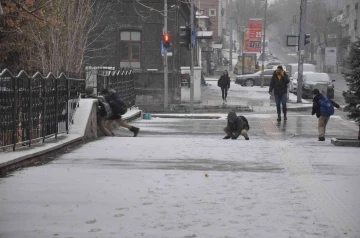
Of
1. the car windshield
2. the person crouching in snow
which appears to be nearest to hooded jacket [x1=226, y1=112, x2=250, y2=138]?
the person crouching in snow

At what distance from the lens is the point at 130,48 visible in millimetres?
45406

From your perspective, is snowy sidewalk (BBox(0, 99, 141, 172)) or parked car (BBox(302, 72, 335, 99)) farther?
parked car (BBox(302, 72, 335, 99))

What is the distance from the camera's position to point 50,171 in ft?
35.7

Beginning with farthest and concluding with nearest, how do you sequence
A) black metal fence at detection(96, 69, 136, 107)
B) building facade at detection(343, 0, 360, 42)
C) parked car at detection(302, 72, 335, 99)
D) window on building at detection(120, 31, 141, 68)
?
building facade at detection(343, 0, 360, 42) → parked car at detection(302, 72, 335, 99) → window on building at detection(120, 31, 141, 68) → black metal fence at detection(96, 69, 136, 107)

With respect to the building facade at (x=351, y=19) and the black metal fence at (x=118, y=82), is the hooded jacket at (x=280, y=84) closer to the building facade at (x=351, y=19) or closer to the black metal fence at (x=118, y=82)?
the black metal fence at (x=118, y=82)

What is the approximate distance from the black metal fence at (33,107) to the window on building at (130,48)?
2762 centimetres

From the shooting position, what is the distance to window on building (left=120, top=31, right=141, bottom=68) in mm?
45156

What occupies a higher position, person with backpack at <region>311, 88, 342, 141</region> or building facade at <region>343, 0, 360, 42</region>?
building facade at <region>343, 0, 360, 42</region>

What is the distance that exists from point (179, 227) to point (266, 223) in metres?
0.80

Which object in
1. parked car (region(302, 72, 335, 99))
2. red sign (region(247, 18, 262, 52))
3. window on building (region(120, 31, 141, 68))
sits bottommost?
parked car (region(302, 72, 335, 99))

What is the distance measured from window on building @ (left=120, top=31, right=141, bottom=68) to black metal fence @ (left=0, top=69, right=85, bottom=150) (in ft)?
90.6

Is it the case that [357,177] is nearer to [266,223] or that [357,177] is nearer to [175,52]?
[266,223]

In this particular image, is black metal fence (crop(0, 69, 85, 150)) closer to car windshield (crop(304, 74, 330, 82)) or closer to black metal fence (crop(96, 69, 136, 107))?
black metal fence (crop(96, 69, 136, 107))

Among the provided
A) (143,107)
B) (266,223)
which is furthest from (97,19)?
(266,223)
